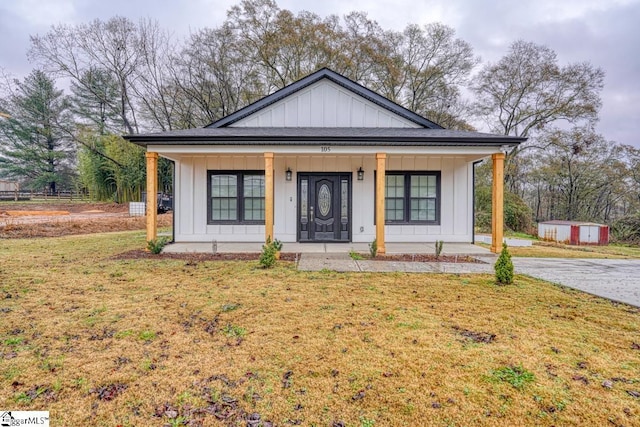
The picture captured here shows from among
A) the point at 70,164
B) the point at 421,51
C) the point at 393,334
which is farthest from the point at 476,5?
the point at 70,164

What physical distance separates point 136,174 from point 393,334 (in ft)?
83.7

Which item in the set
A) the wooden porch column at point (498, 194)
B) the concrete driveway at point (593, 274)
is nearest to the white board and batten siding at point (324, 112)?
the wooden porch column at point (498, 194)

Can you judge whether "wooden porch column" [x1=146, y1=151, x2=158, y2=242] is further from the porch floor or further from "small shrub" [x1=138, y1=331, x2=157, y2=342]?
"small shrub" [x1=138, y1=331, x2=157, y2=342]

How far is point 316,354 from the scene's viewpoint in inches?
117

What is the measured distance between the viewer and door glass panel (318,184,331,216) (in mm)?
9727

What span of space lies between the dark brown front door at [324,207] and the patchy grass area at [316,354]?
436 centimetres

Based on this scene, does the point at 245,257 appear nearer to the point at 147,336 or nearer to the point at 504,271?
the point at 147,336

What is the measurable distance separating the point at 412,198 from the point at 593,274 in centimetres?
469

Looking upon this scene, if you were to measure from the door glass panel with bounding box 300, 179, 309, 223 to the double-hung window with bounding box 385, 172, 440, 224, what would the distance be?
246 cm

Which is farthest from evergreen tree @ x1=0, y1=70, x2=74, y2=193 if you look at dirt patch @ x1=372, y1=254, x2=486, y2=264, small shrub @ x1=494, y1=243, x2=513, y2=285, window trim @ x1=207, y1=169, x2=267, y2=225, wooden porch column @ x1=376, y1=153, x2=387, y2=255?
small shrub @ x1=494, y1=243, x2=513, y2=285

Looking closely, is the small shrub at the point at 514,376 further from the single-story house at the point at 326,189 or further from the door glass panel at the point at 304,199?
the door glass panel at the point at 304,199

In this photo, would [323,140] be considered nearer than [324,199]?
Yes

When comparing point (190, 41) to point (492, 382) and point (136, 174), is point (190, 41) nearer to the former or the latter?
point (136, 174)

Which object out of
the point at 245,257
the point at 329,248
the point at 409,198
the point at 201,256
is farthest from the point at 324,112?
the point at 201,256
